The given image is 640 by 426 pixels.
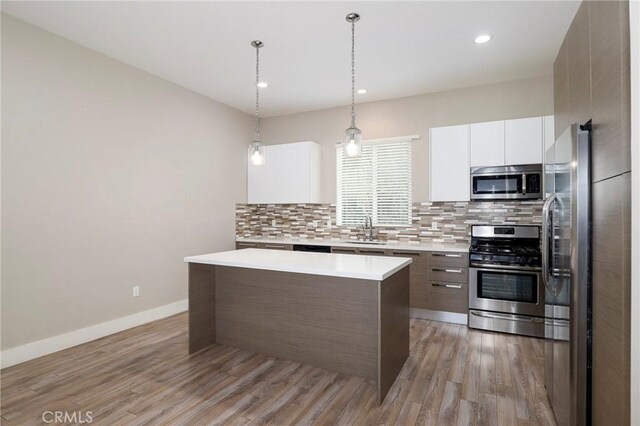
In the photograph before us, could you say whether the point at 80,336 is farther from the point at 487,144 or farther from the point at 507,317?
the point at 487,144

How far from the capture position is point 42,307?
121 inches

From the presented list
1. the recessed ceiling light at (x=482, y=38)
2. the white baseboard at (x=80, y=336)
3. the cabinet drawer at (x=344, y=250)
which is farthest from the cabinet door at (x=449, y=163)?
the white baseboard at (x=80, y=336)

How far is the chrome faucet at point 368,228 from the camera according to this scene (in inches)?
197

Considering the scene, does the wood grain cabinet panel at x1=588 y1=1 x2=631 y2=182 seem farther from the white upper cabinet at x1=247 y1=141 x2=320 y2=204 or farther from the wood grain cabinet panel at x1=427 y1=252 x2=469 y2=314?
the white upper cabinet at x1=247 y1=141 x2=320 y2=204

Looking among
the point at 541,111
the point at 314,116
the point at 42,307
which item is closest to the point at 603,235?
the point at 541,111

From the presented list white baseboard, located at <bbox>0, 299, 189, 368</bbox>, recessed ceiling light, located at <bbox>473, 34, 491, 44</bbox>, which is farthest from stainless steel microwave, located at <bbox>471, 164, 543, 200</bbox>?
white baseboard, located at <bbox>0, 299, 189, 368</bbox>

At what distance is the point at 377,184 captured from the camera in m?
5.09

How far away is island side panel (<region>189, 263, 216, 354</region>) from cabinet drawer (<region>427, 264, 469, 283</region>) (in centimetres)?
250

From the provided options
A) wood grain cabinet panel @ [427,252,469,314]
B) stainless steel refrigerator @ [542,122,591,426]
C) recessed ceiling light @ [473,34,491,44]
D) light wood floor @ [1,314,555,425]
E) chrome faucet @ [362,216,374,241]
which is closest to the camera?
stainless steel refrigerator @ [542,122,591,426]

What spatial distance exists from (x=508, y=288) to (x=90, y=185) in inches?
179

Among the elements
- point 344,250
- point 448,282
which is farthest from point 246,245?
point 448,282

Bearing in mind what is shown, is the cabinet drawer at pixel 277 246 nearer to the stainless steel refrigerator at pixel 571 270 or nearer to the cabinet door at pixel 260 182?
the cabinet door at pixel 260 182

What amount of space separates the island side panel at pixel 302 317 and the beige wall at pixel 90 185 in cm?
134

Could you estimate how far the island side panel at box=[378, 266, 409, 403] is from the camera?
2.37m
